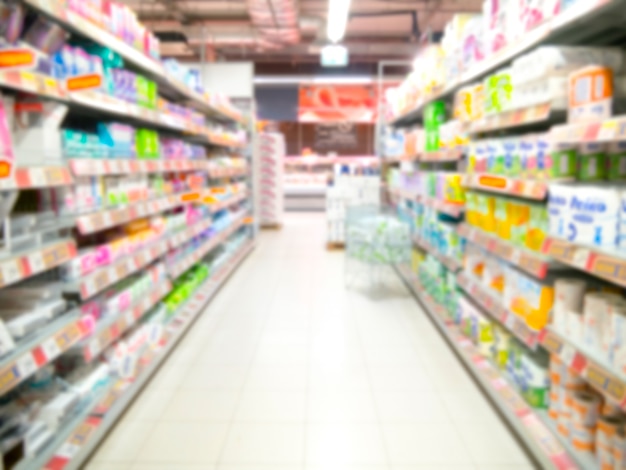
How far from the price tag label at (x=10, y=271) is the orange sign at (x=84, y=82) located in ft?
2.56

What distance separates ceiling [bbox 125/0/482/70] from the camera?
352 inches

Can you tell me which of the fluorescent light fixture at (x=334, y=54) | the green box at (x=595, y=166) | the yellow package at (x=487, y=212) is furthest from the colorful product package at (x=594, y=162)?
the fluorescent light fixture at (x=334, y=54)

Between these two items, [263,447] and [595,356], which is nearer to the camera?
[595,356]

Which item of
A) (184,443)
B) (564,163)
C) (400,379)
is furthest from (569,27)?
(184,443)

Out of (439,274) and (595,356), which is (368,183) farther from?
(595,356)

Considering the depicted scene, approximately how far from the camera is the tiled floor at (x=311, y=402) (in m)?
2.46

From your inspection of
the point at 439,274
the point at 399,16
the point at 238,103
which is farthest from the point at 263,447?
the point at 399,16

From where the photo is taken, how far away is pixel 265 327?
4.44 meters

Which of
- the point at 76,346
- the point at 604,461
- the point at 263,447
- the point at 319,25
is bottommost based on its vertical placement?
the point at 263,447

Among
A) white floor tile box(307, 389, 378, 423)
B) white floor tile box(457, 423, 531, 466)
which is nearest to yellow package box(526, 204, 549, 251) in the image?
white floor tile box(457, 423, 531, 466)

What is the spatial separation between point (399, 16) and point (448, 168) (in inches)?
256

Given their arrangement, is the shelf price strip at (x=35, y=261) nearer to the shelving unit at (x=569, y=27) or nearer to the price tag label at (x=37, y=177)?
the price tag label at (x=37, y=177)

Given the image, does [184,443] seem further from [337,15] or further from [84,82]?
[337,15]

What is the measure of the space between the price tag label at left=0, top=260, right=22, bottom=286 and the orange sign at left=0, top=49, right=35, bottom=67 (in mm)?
705
